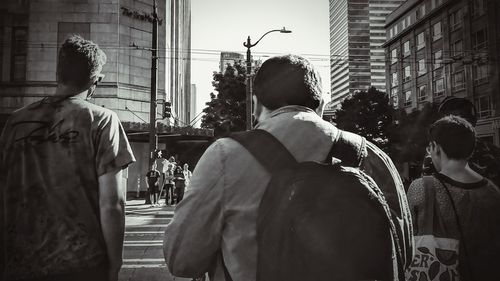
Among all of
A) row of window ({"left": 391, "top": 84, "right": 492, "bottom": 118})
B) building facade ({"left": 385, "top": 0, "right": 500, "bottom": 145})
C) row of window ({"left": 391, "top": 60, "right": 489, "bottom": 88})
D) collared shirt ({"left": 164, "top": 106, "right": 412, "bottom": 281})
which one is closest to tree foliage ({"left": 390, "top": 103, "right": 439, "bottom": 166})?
row of window ({"left": 391, "top": 60, "right": 489, "bottom": 88})

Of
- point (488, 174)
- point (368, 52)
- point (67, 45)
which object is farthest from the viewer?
point (368, 52)

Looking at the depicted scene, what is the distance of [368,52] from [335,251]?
624ft

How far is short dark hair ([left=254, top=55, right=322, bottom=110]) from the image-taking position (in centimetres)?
188

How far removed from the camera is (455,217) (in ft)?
8.23

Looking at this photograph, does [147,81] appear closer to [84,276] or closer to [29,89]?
[29,89]

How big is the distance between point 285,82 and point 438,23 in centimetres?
5456

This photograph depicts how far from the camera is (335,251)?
1513mm

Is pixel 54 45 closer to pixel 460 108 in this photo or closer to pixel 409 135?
pixel 460 108

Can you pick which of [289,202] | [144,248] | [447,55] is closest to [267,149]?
[289,202]

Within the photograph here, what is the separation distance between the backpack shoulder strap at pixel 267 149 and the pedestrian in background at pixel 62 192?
2.84ft

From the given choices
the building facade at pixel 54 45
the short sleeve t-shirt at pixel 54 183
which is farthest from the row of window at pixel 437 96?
the short sleeve t-shirt at pixel 54 183

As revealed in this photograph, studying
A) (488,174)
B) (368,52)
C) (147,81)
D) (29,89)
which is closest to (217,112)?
(147,81)

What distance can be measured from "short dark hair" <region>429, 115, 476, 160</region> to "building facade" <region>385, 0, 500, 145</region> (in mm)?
32091

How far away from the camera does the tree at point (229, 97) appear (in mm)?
39938
